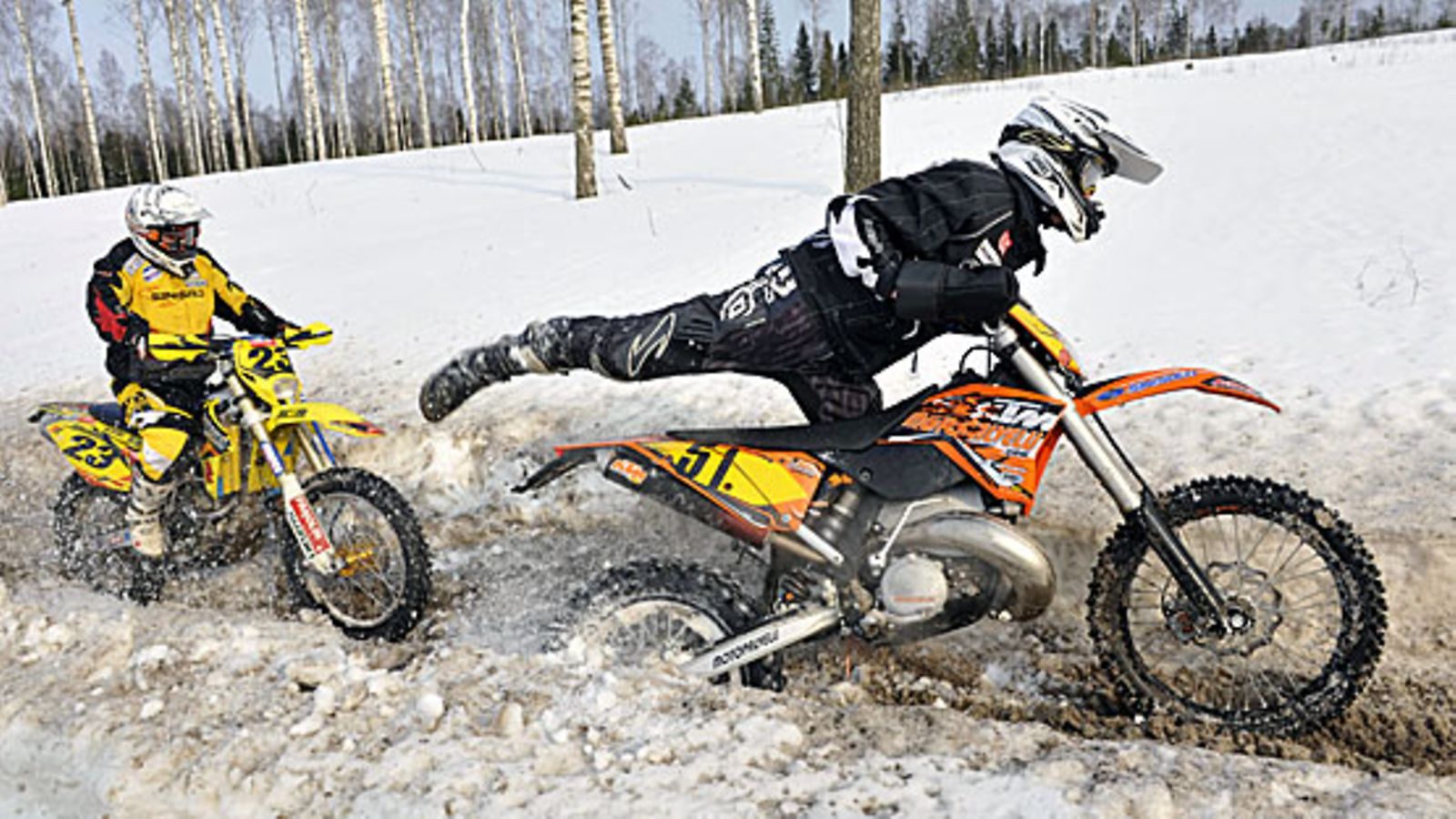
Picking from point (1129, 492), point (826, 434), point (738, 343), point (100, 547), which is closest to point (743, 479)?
point (826, 434)

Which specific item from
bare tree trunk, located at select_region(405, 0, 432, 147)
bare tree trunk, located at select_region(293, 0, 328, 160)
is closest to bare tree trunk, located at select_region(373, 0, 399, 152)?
bare tree trunk, located at select_region(293, 0, 328, 160)

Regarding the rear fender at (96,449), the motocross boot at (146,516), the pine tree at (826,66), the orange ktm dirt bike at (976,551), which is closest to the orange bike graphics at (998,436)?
the orange ktm dirt bike at (976,551)

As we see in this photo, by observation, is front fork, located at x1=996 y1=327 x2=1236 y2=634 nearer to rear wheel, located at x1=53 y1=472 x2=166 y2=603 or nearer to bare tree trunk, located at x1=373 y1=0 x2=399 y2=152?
rear wheel, located at x1=53 y1=472 x2=166 y2=603

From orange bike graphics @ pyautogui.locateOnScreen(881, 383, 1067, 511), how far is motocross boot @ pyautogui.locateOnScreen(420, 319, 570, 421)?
4.25 feet

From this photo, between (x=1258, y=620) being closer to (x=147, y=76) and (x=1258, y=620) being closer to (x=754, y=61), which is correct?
(x=754, y=61)

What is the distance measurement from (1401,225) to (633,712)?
22.6 ft

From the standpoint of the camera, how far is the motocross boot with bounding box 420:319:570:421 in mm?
3727

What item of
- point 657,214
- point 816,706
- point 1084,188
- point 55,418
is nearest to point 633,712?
point 816,706

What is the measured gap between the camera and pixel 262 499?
4.95 metres

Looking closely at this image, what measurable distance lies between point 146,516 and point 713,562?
2543 mm

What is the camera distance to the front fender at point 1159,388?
302 centimetres

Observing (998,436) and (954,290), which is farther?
(998,436)

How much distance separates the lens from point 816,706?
115 inches

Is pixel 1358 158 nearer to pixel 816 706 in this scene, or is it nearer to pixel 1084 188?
pixel 1084 188
